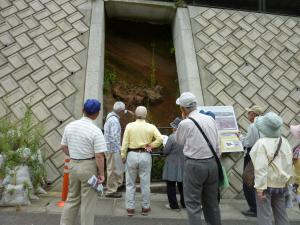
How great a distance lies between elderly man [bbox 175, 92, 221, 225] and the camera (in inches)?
159

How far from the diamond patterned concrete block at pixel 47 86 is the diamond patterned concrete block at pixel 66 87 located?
0.52ft

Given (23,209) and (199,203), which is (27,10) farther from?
(199,203)

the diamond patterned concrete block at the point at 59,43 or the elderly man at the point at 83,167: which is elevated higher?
the diamond patterned concrete block at the point at 59,43

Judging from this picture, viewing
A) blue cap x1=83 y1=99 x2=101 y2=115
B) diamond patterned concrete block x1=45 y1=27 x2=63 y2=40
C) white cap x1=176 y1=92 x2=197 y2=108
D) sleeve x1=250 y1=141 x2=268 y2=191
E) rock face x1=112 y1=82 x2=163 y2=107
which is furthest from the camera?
rock face x1=112 y1=82 x2=163 y2=107

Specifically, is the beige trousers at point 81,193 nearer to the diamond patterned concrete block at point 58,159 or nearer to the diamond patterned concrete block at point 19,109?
the diamond patterned concrete block at point 58,159

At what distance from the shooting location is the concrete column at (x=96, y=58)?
27.6 feet

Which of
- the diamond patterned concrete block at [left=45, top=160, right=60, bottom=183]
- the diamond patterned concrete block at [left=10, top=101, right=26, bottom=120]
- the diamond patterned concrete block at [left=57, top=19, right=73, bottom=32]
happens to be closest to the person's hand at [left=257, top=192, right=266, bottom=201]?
the diamond patterned concrete block at [left=45, top=160, right=60, bottom=183]

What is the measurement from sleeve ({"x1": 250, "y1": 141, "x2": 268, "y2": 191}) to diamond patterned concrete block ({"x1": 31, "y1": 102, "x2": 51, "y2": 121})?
5304 mm

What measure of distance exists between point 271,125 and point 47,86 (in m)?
5.96

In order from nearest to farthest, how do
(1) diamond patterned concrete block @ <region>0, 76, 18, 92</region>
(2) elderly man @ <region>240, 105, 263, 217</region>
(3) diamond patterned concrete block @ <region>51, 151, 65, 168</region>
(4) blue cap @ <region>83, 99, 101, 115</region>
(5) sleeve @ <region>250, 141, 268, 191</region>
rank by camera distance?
1. (5) sleeve @ <region>250, 141, 268, 191</region>
2. (4) blue cap @ <region>83, 99, 101, 115</region>
3. (2) elderly man @ <region>240, 105, 263, 217</region>
4. (3) diamond patterned concrete block @ <region>51, 151, 65, 168</region>
5. (1) diamond patterned concrete block @ <region>0, 76, 18, 92</region>

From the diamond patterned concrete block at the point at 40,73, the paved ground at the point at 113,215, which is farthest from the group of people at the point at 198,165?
the diamond patterned concrete block at the point at 40,73

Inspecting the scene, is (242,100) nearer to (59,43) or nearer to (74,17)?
(59,43)

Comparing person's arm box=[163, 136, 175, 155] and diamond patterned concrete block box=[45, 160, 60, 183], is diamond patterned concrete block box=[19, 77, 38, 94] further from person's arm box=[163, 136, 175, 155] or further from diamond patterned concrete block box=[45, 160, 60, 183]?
person's arm box=[163, 136, 175, 155]

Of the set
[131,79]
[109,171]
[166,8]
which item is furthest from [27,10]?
[109,171]
